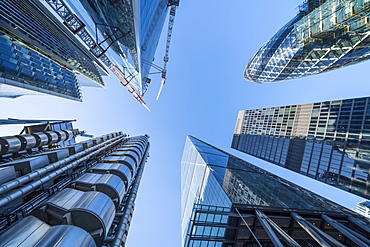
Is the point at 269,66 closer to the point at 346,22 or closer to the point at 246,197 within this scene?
the point at 346,22

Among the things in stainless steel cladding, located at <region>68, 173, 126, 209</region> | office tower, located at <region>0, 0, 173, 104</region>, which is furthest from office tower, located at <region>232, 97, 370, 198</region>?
office tower, located at <region>0, 0, 173, 104</region>

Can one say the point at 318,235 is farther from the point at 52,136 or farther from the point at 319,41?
the point at 319,41

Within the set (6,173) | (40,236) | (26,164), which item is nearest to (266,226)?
(40,236)

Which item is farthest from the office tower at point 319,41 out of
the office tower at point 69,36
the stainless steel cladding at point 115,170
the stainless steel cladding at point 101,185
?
the stainless steel cladding at point 101,185

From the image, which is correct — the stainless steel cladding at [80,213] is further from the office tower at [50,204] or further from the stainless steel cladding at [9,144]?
the stainless steel cladding at [9,144]

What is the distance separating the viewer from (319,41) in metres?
44.9

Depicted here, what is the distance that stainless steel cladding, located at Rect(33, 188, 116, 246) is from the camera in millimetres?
9102

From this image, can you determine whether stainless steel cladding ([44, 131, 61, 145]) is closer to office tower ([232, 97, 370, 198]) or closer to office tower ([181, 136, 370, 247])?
office tower ([181, 136, 370, 247])

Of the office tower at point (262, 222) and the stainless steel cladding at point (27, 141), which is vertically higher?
the stainless steel cladding at point (27, 141)

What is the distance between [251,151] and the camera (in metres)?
98.2

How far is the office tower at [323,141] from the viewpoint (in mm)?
47719

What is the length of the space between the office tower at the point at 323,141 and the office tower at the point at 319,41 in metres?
16.5

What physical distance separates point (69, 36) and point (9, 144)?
128 ft

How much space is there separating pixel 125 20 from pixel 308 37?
4629cm
